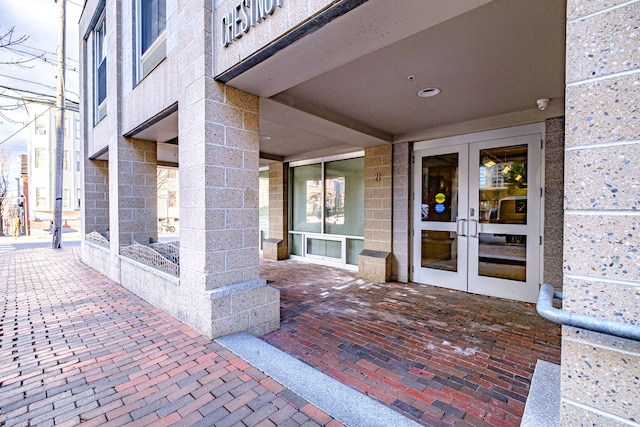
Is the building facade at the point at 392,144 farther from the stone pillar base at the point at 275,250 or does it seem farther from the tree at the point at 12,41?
the stone pillar base at the point at 275,250

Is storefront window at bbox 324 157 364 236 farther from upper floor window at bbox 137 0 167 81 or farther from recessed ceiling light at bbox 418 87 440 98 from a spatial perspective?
upper floor window at bbox 137 0 167 81

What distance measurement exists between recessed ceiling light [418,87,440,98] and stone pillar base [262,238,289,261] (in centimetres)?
498

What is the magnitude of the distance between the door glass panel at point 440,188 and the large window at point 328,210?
1476 mm

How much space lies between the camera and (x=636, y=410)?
2.60 feet

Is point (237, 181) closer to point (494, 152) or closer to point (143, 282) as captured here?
point (143, 282)

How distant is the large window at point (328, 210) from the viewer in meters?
6.27

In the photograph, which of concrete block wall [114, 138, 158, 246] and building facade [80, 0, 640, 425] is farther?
concrete block wall [114, 138, 158, 246]

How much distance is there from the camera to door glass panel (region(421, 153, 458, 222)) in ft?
15.4

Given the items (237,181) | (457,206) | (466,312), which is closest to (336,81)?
(237,181)

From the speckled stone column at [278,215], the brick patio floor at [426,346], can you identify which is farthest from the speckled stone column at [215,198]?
the speckled stone column at [278,215]

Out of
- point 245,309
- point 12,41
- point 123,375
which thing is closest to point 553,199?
point 245,309

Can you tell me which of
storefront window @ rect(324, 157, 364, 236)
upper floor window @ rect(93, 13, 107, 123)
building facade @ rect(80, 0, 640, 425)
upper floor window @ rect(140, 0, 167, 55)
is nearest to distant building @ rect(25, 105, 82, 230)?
building facade @ rect(80, 0, 640, 425)

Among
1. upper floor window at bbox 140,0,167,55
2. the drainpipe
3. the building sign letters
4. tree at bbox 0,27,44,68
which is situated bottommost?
the drainpipe

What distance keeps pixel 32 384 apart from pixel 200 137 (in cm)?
219
